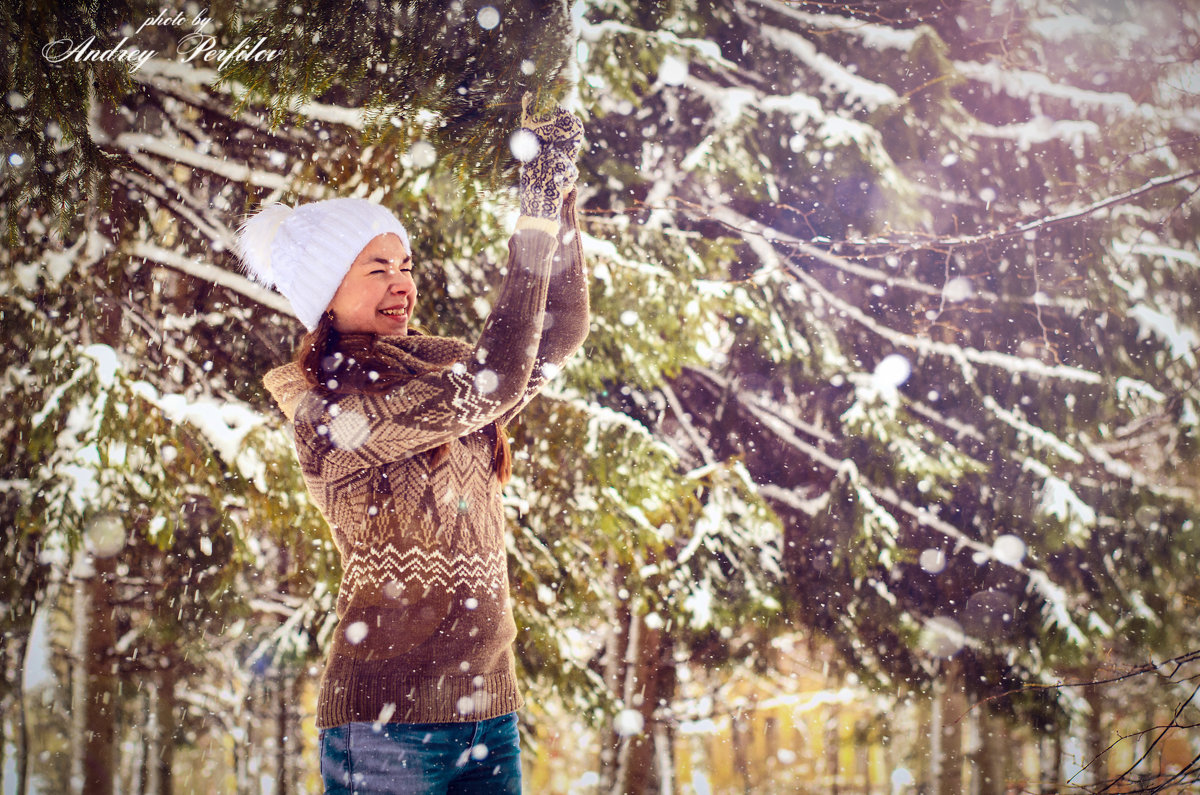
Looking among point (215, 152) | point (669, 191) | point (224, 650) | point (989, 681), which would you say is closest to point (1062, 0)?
point (669, 191)

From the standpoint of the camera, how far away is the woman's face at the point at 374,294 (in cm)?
150

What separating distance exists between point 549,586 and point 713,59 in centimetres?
274

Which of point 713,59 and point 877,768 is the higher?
point 713,59

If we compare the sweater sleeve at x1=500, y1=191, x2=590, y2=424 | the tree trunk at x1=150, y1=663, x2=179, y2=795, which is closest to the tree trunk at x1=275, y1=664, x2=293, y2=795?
the tree trunk at x1=150, y1=663, x2=179, y2=795

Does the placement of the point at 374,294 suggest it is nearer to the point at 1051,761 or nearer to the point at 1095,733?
the point at 1095,733

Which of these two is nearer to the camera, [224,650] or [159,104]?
[159,104]

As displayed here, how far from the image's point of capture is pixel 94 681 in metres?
3.99

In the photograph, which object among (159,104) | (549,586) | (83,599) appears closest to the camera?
(549,586)

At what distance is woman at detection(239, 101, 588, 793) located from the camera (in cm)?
125

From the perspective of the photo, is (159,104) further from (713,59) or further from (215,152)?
(713,59)

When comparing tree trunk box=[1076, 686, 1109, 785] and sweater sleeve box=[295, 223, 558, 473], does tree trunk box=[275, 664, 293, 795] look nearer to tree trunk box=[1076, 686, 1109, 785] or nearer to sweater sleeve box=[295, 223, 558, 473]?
sweater sleeve box=[295, 223, 558, 473]

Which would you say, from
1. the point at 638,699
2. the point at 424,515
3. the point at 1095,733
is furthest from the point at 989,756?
the point at 424,515

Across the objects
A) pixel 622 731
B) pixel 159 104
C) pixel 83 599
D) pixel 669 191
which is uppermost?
pixel 159 104

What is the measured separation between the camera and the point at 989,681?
4.02m
